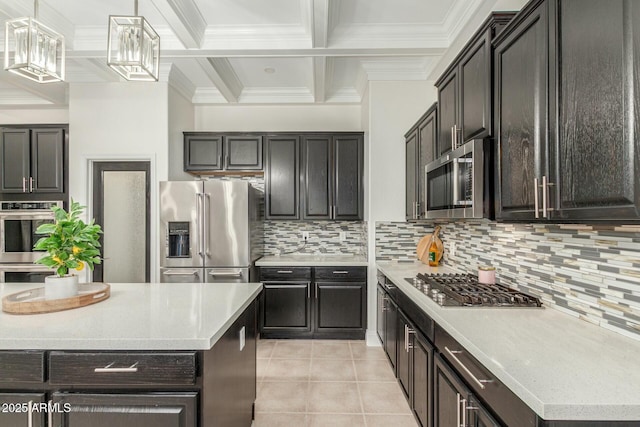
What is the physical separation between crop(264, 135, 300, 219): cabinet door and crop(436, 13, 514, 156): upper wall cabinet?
2.02m

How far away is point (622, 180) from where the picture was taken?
0.97 meters

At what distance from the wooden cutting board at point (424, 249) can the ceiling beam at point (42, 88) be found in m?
4.56

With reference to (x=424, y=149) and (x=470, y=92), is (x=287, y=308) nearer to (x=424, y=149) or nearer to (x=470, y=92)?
(x=424, y=149)

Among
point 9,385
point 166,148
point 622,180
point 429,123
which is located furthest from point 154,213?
point 622,180

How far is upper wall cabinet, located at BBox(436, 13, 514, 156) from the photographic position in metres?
1.71

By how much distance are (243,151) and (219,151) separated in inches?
11.5

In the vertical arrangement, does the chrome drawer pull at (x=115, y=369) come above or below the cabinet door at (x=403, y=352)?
above

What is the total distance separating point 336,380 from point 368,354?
25.3 inches

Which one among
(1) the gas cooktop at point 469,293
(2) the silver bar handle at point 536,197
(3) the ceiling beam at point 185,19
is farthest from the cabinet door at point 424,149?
(3) the ceiling beam at point 185,19

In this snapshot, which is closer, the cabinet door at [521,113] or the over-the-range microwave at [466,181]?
the cabinet door at [521,113]

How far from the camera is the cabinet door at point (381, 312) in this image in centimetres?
320

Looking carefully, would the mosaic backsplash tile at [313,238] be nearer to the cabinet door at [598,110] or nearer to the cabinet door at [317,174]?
the cabinet door at [317,174]

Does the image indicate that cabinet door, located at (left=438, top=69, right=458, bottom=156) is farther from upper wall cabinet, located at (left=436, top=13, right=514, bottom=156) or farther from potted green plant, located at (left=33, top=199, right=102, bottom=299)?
potted green plant, located at (left=33, top=199, right=102, bottom=299)

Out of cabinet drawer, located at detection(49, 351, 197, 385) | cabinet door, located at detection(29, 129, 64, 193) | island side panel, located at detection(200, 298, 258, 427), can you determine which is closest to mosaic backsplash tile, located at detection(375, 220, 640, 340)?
island side panel, located at detection(200, 298, 258, 427)
